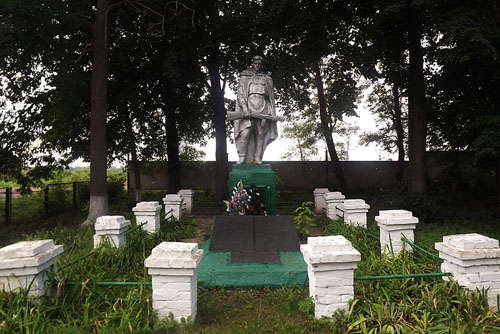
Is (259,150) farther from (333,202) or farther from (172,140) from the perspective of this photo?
(172,140)

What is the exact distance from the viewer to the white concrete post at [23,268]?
3.17m

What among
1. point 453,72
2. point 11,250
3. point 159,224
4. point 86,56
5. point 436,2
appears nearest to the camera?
point 11,250

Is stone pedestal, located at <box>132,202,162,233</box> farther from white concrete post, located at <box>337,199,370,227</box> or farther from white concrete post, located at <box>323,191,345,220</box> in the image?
white concrete post, located at <box>323,191,345,220</box>

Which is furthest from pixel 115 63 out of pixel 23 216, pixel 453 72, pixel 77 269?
pixel 453 72

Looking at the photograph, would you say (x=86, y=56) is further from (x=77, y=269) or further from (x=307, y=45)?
(x=77, y=269)

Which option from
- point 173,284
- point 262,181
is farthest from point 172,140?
point 173,284

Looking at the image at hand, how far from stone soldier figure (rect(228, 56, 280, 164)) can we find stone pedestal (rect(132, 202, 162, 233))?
2.63 meters

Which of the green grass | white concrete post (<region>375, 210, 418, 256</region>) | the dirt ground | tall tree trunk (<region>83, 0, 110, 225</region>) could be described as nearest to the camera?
the green grass

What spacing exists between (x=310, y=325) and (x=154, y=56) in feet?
40.5

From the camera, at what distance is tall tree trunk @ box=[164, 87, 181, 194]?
1425 centimetres

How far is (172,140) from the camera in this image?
47.1 ft

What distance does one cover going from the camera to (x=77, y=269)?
427 cm

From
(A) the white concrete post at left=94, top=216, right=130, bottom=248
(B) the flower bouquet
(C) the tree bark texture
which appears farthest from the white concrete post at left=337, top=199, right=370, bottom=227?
Result: (C) the tree bark texture

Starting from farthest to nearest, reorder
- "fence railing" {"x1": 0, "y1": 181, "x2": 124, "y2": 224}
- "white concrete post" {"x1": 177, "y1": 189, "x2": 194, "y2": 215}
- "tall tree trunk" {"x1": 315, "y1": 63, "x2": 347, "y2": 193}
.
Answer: "tall tree trunk" {"x1": 315, "y1": 63, "x2": 347, "y2": 193} < "fence railing" {"x1": 0, "y1": 181, "x2": 124, "y2": 224} < "white concrete post" {"x1": 177, "y1": 189, "x2": 194, "y2": 215}
